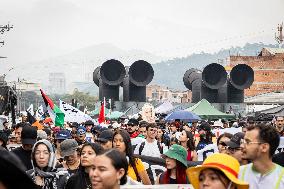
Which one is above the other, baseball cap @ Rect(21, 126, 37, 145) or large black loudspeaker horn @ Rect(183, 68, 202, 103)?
large black loudspeaker horn @ Rect(183, 68, 202, 103)

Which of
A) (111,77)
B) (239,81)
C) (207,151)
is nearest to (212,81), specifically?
(239,81)

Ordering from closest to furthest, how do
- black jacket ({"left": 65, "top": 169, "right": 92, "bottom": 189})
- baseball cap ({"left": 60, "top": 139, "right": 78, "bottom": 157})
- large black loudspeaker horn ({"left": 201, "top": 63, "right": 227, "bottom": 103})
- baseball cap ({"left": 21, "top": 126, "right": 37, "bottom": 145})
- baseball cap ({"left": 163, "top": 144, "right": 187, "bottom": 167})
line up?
black jacket ({"left": 65, "top": 169, "right": 92, "bottom": 189}) < baseball cap ({"left": 163, "top": 144, "right": 187, "bottom": 167}) < baseball cap ({"left": 60, "top": 139, "right": 78, "bottom": 157}) < baseball cap ({"left": 21, "top": 126, "right": 37, "bottom": 145}) < large black loudspeaker horn ({"left": 201, "top": 63, "right": 227, "bottom": 103})

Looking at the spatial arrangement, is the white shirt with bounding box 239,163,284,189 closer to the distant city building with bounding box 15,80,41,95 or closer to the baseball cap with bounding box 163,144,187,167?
the baseball cap with bounding box 163,144,187,167

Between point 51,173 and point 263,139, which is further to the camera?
point 51,173

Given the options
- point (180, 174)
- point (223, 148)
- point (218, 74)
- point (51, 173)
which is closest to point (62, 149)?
point (51, 173)

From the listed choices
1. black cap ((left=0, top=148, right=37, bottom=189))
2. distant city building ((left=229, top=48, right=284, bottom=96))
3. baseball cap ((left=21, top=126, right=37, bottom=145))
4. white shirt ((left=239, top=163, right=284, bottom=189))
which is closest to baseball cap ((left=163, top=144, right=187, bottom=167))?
white shirt ((left=239, top=163, right=284, bottom=189))

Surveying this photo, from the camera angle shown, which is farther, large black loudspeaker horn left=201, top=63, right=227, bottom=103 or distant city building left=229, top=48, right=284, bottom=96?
distant city building left=229, top=48, right=284, bottom=96

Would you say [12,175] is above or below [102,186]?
above

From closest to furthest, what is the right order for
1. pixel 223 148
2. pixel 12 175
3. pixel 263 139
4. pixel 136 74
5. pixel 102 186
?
pixel 12 175 → pixel 102 186 → pixel 263 139 → pixel 223 148 → pixel 136 74

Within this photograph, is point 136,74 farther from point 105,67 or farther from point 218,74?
point 218,74

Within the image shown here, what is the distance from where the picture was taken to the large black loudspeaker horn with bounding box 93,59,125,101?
48219 millimetres

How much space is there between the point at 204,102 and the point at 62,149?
2327 cm

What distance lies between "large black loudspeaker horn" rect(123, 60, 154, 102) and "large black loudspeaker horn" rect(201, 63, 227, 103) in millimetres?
4310

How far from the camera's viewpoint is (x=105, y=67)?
160 feet
